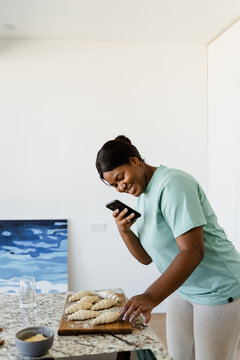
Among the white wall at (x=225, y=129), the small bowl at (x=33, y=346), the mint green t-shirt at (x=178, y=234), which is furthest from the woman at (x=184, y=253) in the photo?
the white wall at (x=225, y=129)

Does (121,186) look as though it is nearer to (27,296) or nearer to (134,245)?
(134,245)

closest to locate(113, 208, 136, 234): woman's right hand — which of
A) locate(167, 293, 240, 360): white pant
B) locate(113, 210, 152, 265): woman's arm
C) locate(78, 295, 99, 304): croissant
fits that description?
locate(113, 210, 152, 265): woman's arm

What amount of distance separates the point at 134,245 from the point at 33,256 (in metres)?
2.05

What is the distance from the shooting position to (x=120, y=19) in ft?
9.95

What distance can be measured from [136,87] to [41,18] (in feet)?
3.34

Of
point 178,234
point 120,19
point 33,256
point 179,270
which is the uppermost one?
point 120,19

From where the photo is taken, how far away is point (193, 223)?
1.26 metres

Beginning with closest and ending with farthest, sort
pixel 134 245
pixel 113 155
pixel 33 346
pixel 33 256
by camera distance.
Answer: pixel 33 346 → pixel 113 155 → pixel 134 245 → pixel 33 256

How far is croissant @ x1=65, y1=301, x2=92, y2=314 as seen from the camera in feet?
4.28

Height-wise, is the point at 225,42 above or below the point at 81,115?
above

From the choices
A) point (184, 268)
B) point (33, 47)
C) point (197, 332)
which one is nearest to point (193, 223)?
point (184, 268)

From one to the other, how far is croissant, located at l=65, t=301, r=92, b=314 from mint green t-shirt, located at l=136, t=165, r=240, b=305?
1.05 ft

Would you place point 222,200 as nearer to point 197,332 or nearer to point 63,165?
point 63,165

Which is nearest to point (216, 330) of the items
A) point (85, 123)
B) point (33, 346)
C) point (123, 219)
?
point (123, 219)
